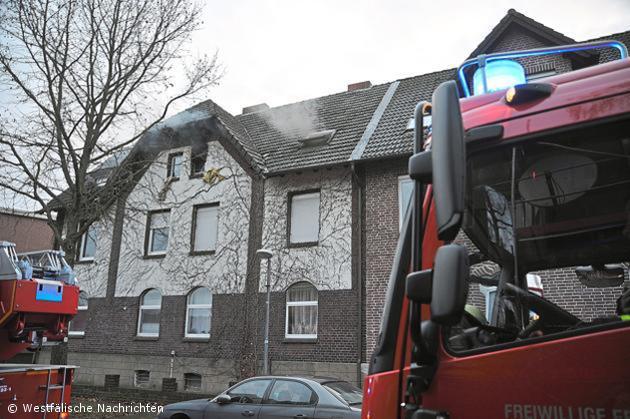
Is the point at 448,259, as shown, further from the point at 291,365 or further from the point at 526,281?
the point at 291,365

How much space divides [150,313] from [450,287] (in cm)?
1869

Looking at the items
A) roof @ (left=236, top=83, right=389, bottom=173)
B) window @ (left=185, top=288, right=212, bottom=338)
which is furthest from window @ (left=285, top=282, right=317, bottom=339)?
roof @ (left=236, top=83, right=389, bottom=173)

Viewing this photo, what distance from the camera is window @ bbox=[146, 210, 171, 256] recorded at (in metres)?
19.6

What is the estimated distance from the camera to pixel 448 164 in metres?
1.92

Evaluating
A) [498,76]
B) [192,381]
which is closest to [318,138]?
[192,381]

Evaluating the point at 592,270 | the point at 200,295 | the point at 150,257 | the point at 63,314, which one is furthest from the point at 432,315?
the point at 150,257

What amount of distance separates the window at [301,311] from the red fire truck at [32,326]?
8.55 metres

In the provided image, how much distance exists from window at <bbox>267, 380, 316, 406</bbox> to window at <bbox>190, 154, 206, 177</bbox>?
40.2 feet

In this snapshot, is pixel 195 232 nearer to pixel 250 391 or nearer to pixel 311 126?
pixel 311 126

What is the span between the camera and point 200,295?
17922 mm

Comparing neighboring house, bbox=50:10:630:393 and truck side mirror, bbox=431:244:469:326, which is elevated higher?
neighboring house, bbox=50:10:630:393

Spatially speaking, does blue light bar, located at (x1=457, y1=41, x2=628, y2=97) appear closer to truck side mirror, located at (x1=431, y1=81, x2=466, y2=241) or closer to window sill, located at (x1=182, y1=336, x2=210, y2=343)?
truck side mirror, located at (x1=431, y1=81, x2=466, y2=241)

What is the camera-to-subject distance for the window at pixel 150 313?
737 inches

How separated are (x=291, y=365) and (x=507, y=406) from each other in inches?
549
